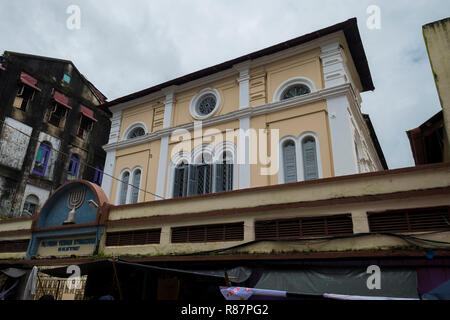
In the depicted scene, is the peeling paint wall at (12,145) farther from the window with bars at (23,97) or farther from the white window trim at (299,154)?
the white window trim at (299,154)

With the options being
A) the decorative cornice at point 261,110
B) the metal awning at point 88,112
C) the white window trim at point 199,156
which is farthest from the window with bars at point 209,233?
the metal awning at point 88,112

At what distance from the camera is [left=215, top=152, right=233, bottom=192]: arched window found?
12330 millimetres

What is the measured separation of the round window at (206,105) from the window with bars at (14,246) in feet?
27.9

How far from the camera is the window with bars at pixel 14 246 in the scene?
12.6 metres

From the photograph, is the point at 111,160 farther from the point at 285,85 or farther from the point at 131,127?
the point at 285,85

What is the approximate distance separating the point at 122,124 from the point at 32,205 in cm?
725

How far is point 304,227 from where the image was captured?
7930mm

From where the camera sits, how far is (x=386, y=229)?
23.3 feet

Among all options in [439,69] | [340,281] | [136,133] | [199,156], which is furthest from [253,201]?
[136,133]

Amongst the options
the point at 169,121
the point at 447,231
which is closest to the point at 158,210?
the point at 169,121

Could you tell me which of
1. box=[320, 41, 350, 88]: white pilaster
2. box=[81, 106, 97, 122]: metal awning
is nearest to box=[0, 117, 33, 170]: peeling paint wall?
box=[81, 106, 97, 122]: metal awning

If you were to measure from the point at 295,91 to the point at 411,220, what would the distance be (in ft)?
22.9

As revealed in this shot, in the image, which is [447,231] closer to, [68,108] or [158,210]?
[158,210]

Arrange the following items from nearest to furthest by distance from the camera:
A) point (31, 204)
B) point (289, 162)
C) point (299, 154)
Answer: point (299, 154)
point (289, 162)
point (31, 204)
